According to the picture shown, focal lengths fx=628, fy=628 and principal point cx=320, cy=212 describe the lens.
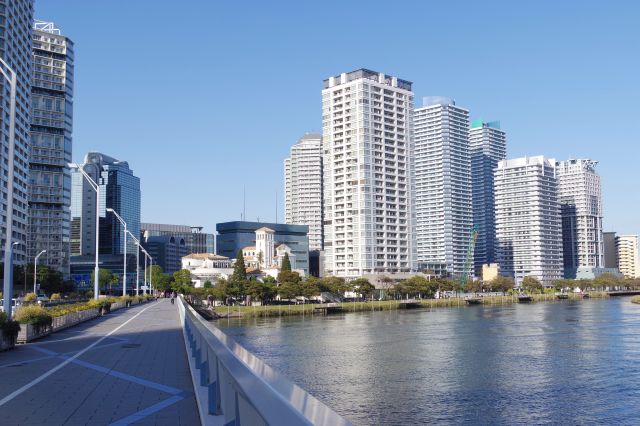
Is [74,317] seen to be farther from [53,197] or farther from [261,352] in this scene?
[53,197]

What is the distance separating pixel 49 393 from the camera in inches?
602

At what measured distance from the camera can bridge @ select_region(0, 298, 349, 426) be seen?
4953mm

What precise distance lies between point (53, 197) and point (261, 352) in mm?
150745

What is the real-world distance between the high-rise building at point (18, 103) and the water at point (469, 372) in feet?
284

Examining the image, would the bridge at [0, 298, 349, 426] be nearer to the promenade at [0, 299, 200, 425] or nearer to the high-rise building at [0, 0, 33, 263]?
the promenade at [0, 299, 200, 425]

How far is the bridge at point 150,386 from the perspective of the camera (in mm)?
4953

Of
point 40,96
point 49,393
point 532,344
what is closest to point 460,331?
point 532,344

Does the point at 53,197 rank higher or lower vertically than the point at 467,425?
higher

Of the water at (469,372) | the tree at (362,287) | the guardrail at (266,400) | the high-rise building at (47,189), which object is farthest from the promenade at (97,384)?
the high-rise building at (47,189)

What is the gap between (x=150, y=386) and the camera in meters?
16.3

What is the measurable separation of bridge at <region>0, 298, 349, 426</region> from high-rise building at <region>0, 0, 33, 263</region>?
127 m

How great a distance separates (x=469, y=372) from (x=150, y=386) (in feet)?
125

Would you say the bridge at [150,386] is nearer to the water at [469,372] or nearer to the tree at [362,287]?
the water at [469,372]

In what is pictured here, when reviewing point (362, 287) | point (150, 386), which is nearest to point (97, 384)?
point (150, 386)
